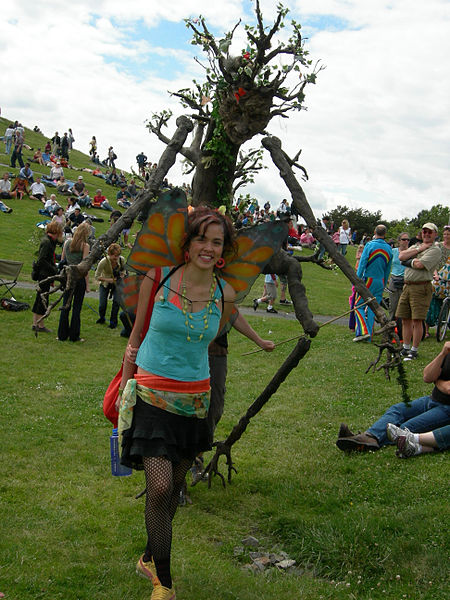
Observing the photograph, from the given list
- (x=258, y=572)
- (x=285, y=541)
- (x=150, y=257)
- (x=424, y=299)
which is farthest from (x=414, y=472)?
(x=424, y=299)

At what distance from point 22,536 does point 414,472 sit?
3.11 metres

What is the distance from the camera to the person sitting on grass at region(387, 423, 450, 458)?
16.9ft

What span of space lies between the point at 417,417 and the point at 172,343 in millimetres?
3182

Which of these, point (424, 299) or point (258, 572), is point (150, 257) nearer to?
point (258, 572)

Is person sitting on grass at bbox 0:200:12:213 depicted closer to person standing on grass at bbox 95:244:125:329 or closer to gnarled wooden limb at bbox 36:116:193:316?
person standing on grass at bbox 95:244:125:329

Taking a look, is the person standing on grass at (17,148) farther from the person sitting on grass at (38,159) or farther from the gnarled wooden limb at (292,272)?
the gnarled wooden limb at (292,272)

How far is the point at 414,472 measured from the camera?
4914 millimetres

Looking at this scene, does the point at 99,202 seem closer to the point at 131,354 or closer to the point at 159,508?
the point at 131,354

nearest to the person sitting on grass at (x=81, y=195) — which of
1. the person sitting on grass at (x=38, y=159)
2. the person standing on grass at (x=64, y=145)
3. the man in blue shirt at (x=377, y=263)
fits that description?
the person sitting on grass at (x=38, y=159)

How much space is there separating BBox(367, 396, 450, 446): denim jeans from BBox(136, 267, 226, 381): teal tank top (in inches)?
115

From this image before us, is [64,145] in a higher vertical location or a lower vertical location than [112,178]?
higher

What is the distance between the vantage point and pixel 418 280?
9.11 m

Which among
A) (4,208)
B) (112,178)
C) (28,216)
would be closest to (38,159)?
(112,178)

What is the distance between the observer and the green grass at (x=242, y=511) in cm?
353
